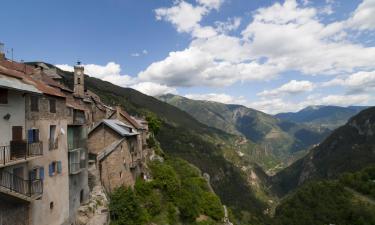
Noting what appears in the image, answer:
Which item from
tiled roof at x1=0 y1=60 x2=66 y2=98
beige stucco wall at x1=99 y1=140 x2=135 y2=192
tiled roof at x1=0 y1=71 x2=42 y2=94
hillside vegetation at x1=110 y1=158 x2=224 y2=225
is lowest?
hillside vegetation at x1=110 y1=158 x2=224 y2=225

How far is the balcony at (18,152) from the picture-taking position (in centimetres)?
2010

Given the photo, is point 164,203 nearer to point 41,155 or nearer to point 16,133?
point 41,155

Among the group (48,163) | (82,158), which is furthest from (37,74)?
(48,163)

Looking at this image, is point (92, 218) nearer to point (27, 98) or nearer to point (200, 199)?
point (27, 98)

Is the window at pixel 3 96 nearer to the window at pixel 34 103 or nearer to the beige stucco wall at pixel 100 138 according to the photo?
the window at pixel 34 103

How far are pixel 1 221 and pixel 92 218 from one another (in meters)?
14.0

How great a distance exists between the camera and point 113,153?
40.2m

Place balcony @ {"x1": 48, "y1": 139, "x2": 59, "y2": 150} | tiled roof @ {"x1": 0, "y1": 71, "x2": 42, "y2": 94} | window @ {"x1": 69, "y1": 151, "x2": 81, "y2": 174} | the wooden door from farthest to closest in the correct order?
1. window @ {"x1": 69, "y1": 151, "x2": 81, "y2": 174}
2. balcony @ {"x1": 48, "y1": 139, "x2": 59, "y2": 150}
3. the wooden door
4. tiled roof @ {"x1": 0, "y1": 71, "x2": 42, "y2": 94}

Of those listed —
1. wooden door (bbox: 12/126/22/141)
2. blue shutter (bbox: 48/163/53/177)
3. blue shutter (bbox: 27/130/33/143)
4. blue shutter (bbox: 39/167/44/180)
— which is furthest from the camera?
blue shutter (bbox: 48/163/53/177)

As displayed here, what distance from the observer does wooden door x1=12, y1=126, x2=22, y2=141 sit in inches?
858

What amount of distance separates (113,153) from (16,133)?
730 inches

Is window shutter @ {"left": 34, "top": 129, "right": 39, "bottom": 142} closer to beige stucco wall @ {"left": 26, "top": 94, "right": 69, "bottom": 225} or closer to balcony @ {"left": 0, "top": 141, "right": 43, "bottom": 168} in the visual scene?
beige stucco wall @ {"left": 26, "top": 94, "right": 69, "bottom": 225}

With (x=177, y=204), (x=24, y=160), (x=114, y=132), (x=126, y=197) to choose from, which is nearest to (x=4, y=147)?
(x=24, y=160)

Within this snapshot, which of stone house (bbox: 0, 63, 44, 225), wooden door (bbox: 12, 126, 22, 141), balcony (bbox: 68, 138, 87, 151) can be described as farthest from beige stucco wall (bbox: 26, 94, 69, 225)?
balcony (bbox: 68, 138, 87, 151)
